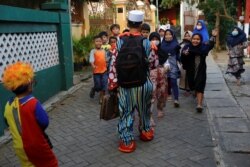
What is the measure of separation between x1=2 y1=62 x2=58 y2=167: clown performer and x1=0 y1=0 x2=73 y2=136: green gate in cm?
217

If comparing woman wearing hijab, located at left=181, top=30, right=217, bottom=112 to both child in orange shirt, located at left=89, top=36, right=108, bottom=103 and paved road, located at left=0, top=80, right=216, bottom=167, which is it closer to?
paved road, located at left=0, top=80, right=216, bottom=167

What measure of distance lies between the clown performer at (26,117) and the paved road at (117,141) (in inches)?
46.3

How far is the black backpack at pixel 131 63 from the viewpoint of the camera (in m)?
4.27

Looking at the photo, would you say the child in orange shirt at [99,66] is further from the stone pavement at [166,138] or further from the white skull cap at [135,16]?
the white skull cap at [135,16]

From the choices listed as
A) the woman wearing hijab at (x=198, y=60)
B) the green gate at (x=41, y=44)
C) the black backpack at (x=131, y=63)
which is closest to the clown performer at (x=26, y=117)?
the black backpack at (x=131, y=63)

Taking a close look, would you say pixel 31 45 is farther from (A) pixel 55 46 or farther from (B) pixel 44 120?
(B) pixel 44 120

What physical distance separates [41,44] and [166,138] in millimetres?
3407

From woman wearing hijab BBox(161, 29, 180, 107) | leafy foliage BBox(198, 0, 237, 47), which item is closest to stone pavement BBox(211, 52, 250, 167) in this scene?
woman wearing hijab BBox(161, 29, 180, 107)

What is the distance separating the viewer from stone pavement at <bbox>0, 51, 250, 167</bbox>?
4.30m

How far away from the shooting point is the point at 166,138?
200 inches

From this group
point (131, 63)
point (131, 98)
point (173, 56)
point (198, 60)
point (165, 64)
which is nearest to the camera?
point (131, 63)

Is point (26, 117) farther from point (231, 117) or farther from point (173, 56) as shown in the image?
point (173, 56)

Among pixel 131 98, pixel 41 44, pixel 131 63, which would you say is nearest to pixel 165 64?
pixel 131 98

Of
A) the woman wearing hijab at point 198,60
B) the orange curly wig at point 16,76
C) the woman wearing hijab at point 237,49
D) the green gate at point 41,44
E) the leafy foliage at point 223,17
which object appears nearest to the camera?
the orange curly wig at point 16,76
